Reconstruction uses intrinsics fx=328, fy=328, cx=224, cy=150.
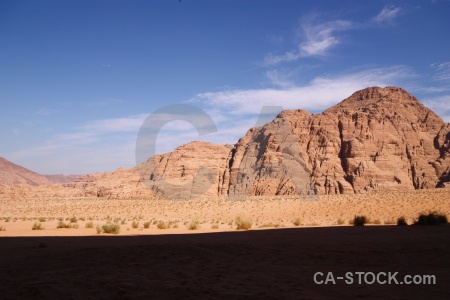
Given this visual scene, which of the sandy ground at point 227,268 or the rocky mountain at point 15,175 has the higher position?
the rocky mountain at point 15,175

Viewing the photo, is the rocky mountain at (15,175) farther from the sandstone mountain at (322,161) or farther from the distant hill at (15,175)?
the sandstone mountain at (322,161)

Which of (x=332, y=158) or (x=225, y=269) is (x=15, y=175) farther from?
(x=225, y=269)

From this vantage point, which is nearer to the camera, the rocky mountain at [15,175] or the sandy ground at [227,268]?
the sandy ground at [227,268]

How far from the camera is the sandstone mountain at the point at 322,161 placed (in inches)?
2810

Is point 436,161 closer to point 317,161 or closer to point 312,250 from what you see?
point 317,161

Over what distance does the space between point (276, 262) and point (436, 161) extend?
271 feet

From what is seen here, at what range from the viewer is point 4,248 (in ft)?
37.3

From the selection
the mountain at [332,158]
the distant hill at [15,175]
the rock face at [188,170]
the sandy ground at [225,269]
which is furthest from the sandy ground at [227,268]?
the distant hill at [15,175]

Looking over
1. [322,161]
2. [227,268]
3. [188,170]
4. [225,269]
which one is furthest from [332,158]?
[225,269]

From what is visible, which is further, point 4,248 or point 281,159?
point 281,159

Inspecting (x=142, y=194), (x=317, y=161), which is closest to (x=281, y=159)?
(x=317, y=161)

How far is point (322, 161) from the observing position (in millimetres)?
78125

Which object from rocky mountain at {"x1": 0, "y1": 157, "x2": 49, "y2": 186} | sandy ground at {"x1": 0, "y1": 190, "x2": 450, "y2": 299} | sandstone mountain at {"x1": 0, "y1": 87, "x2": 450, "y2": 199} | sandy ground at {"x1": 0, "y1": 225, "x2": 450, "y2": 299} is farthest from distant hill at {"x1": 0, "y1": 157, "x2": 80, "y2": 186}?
sandy ground at {"x1": 0, "y1": 190, "x2": 450, "y2": 299}

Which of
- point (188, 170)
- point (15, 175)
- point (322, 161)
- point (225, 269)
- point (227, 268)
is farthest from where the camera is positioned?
point (15, 175)
